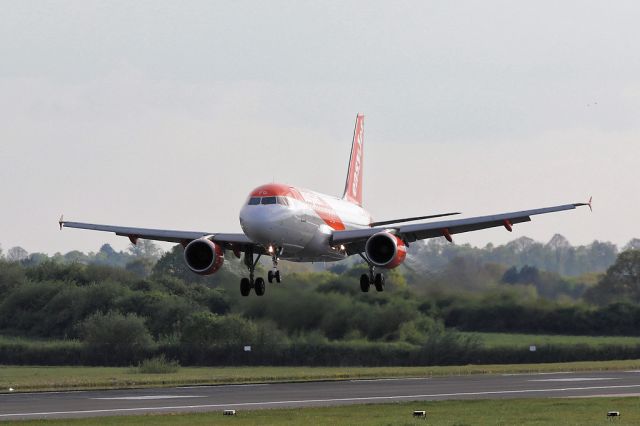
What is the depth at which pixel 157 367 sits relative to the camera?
110375 millimetres

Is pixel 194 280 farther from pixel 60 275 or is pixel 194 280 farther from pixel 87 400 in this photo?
pixel 87 400

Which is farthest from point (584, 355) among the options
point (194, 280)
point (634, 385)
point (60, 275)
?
point (60, 275)

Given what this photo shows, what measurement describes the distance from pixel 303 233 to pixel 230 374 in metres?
41.2

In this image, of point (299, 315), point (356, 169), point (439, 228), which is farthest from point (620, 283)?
point (439, 228)

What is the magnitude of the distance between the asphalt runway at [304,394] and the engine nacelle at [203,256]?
7.22 m

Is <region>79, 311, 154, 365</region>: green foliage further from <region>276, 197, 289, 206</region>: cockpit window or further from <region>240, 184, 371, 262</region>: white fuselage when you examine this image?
<region>276, 197, 289, 206</region>: cockpit window

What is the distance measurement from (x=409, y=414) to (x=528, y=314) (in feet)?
143

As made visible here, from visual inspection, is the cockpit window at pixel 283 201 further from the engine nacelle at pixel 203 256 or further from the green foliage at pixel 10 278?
the green foliage at pixel 10 278

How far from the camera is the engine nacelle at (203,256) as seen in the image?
222 ft

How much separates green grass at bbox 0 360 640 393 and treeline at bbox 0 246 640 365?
2.54m

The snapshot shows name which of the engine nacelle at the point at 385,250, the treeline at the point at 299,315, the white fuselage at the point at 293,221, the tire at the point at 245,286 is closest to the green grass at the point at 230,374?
the treeline at the point at 299,315

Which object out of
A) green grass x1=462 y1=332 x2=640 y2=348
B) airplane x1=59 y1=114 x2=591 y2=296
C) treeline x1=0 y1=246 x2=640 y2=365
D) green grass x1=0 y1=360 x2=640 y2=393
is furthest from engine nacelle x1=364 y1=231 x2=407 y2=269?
green grass x1=462 y1=332 x2=640 y2=348

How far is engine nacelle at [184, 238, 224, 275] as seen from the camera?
6781cm

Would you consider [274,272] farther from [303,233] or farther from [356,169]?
[356,169]
